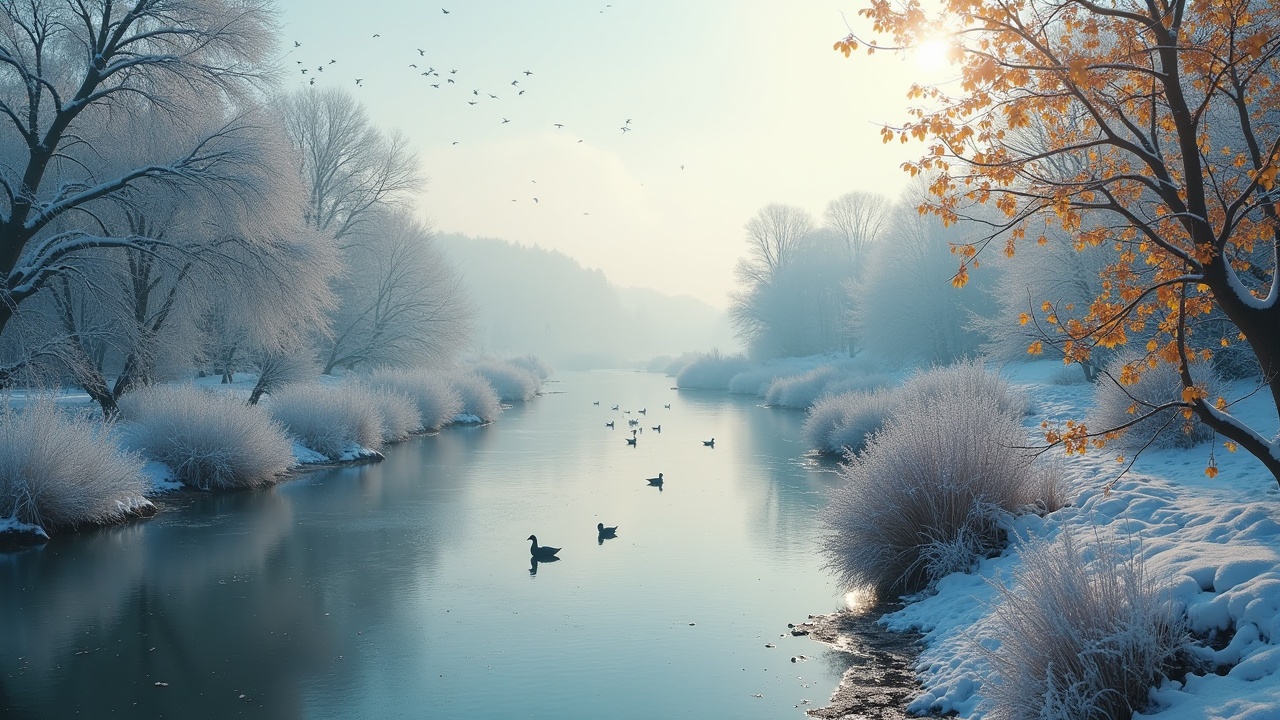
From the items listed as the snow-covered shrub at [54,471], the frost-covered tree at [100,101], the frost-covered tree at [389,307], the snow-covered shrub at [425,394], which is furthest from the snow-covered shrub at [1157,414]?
the frost-covered tree at [389,307]

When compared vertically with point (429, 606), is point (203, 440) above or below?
above

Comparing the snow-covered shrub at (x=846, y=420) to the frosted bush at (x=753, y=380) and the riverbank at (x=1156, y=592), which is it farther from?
the frosted bush at (x=753, y=380)

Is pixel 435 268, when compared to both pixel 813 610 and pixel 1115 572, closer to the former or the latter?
pixel 813 610

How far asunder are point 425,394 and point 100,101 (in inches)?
511

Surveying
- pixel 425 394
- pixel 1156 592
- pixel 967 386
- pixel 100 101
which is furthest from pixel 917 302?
pixel 1156 592

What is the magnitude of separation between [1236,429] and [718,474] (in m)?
13.8

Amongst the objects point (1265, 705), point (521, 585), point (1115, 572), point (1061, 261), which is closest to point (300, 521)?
point (521, 585)

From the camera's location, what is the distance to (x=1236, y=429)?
515 centimetres

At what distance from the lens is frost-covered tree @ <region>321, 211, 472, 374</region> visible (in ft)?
107

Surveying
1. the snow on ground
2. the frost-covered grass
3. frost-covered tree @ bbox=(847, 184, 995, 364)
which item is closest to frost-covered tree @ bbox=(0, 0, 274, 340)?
the snow on ground

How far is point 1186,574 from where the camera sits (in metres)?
5.59

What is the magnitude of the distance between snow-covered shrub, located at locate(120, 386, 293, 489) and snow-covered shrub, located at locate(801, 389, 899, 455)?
1187 cm

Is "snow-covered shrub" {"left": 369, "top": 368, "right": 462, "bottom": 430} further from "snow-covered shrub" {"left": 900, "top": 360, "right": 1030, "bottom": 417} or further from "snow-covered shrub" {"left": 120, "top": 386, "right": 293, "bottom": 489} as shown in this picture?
"snow-covered shrub" {"left": 900, "top": 360, "right": 1030, "bottom": 417}

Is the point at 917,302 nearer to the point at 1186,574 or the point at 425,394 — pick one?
the point at 425,394
